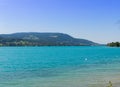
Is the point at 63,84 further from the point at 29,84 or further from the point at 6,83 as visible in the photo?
the point at 6,83

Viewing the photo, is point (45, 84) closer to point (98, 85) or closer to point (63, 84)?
point (63, 84)

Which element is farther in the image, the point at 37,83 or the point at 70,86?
the point at 37,83

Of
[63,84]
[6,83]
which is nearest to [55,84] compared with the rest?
[63,84]

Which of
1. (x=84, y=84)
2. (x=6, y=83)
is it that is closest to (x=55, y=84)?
(x=84, y=84)

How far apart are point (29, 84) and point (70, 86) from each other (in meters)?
4.37

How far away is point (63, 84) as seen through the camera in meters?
30.1

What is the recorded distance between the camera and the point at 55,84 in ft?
99.2

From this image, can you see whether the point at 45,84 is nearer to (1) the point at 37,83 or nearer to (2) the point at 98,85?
(1) the point at 37,83

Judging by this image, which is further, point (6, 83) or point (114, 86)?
point (6, 83)

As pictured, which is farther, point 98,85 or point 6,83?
point 6,83

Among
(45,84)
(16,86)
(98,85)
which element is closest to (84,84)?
(98,85)

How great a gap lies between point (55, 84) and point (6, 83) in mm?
5176

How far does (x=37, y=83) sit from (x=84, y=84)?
192 inches

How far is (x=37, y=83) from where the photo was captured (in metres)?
31.1
